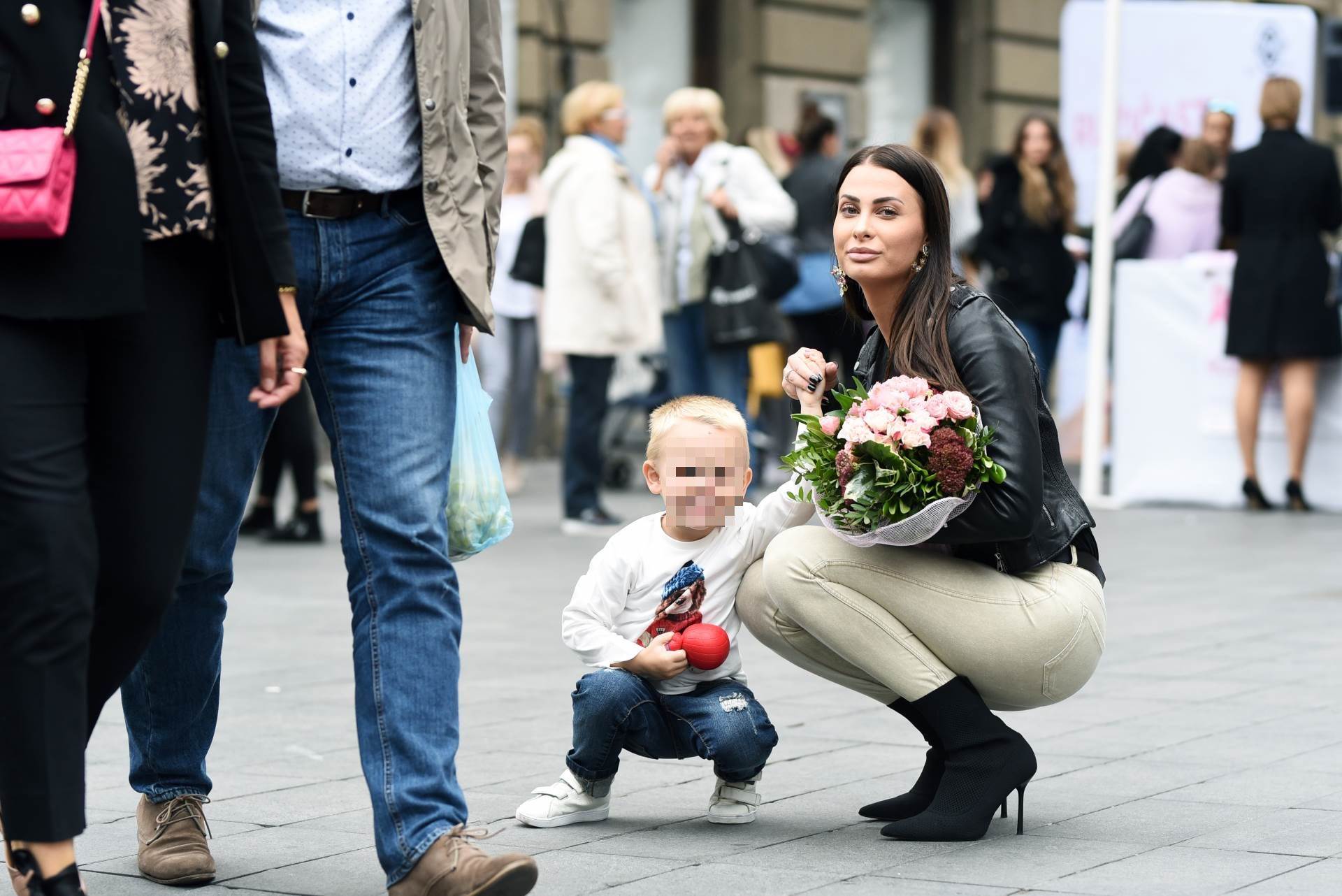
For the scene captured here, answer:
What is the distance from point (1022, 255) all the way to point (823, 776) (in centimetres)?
772

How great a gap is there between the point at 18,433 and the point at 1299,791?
255cm

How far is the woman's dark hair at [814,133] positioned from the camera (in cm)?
1166

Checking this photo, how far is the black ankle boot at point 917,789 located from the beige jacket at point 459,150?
42.8 inches

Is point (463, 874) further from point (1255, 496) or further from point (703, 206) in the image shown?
point (1255, 496)

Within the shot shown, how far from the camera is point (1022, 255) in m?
11.8

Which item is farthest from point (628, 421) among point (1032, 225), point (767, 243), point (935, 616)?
point (935, 616)

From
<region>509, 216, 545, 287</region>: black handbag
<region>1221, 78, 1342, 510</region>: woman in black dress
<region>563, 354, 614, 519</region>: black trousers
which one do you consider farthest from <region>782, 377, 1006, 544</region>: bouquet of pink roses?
<region>1221, 78, 1342, 510</region>: woman in black dress

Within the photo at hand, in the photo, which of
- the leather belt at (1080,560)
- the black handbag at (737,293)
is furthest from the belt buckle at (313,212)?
the black handbag at (737,293)

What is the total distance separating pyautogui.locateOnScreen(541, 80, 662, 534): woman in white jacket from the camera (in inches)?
376

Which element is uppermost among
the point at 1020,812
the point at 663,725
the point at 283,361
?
the point at 283,361

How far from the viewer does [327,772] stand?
4.47 meters

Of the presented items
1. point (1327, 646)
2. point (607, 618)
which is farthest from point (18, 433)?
point (1327, 646)

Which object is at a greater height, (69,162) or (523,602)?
(69,162)

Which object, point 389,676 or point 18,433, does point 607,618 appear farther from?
point 18,433
